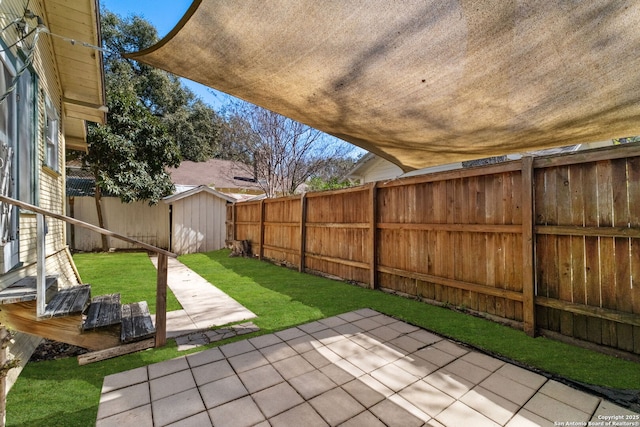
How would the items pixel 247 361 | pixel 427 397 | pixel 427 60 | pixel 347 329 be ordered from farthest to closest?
pixel 347 329 → pixel 247 361 → pixel 427 397 → pixel 427 60

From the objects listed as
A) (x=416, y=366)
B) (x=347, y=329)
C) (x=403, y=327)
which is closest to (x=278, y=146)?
(x=347, y=329)

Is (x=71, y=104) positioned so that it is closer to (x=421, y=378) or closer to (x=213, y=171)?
(x=421, y=378)

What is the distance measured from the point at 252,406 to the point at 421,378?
1380 mm

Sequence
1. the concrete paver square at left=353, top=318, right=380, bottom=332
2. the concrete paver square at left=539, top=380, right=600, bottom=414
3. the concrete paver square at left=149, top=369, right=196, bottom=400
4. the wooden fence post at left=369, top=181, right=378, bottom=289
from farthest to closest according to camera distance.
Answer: the wooden fence post at left=369, top=181, right=378, bottom=289, the concrete paver square at left=353, top=318, right=380, bottom=332, the concrete paver square at left=149, top=369, right=196, bottom=400, the concrete paver square at left=539, top=380, right=600, bottom=414

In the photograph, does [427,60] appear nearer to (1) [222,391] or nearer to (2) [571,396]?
(2) [571,396]

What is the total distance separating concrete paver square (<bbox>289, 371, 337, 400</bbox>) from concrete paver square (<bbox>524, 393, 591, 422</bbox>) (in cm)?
142

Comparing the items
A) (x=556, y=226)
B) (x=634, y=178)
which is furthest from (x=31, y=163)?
(x=634, y=178)

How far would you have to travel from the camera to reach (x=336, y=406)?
2.01 metres

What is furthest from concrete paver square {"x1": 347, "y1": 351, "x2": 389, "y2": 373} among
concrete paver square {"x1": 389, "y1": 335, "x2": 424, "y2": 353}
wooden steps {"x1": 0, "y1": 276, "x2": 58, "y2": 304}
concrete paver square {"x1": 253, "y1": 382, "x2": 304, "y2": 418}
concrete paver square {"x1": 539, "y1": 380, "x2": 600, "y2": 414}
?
wooden steps {"x1": 0, "y1": 276, "x2": 58, "y2": 304}

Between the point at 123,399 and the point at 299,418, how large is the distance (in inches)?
52.8

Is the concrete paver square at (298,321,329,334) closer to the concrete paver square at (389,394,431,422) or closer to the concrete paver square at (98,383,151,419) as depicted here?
the concrete paver square at (389,394,431,422)

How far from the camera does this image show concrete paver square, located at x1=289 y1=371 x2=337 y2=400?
2.17 m

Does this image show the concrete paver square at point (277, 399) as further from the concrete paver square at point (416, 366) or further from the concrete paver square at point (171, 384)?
the concrete paver square at point (416, 366)

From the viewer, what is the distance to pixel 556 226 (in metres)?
3.05
